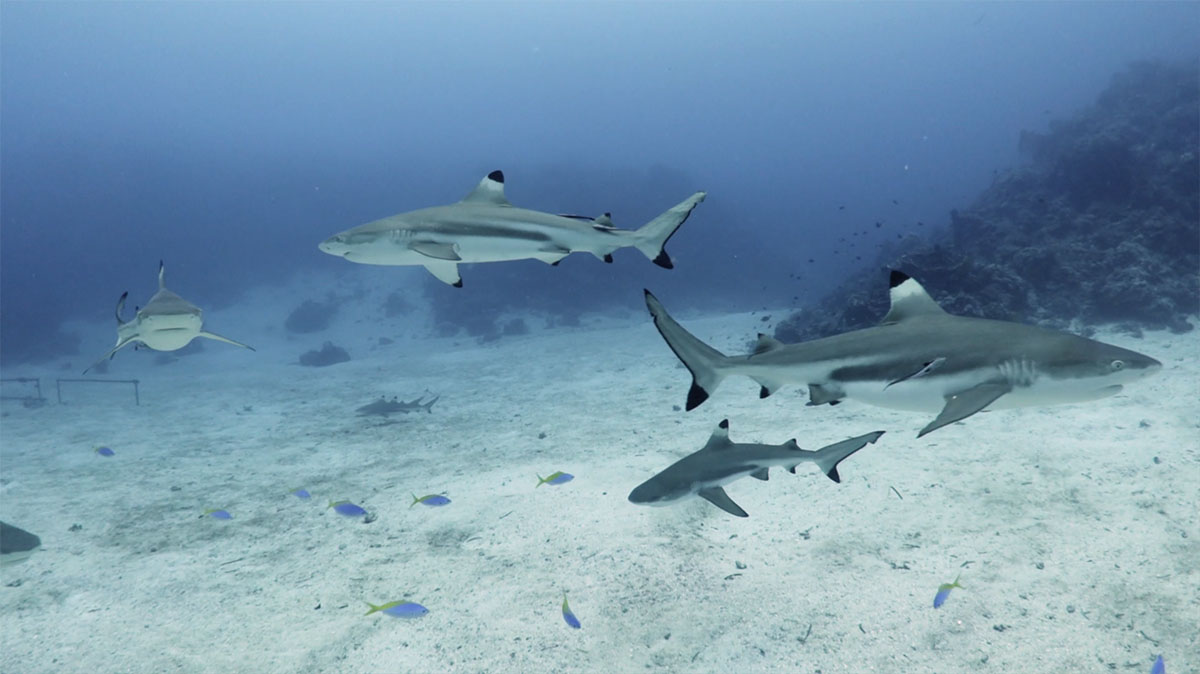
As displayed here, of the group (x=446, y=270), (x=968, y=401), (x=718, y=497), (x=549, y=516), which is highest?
(x=446, y=270)

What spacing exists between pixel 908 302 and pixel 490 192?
11.8 feet

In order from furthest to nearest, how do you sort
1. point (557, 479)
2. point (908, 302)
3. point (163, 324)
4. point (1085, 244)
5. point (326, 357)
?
point (326, 357) < point (1085, 244) < point (557, 479) < point (163, 324) < point (908, 302)

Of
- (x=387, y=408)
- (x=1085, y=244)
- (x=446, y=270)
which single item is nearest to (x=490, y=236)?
(x=446, y=270)

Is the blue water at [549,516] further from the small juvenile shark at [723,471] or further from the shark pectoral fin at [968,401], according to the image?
the shark pectoral fin at [968,401]

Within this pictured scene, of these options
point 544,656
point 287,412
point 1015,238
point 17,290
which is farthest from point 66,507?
point 17,290

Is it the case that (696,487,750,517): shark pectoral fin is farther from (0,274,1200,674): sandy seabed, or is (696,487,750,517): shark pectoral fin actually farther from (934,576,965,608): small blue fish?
(934,576,965,608): small blue fish

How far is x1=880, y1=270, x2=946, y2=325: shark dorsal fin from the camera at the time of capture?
154 inches

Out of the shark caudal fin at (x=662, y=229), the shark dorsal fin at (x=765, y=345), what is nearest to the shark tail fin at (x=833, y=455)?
the shark dorsal fin at (x=765, y=345)

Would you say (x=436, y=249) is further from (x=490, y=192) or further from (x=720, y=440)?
(x=720, y=440)

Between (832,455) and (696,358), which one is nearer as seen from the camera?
(696,358)

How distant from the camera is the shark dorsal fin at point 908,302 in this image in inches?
154

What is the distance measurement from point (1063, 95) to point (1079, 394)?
215712mm

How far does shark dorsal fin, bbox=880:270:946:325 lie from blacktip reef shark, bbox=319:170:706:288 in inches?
64.5

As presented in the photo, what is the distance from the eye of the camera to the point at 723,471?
171 inches
